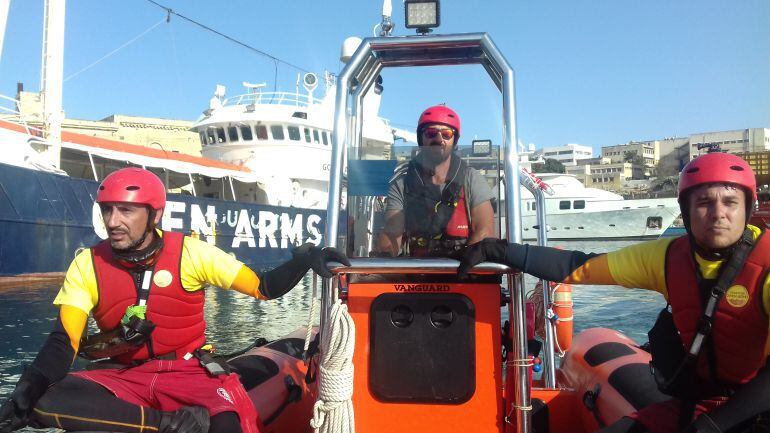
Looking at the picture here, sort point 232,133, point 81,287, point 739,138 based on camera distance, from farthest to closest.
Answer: point 739,138
point 232,133
point 81,287

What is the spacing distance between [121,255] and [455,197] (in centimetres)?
163

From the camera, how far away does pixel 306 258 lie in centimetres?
279

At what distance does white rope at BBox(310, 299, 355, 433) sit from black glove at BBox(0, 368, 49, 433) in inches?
43.0

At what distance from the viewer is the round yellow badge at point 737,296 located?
221cm

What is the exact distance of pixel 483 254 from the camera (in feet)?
8.64

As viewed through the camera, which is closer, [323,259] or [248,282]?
[323,259]

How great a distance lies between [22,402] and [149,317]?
669 millimetres

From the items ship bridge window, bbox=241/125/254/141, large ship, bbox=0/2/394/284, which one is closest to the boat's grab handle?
large ship, bbox=0/2/394/284

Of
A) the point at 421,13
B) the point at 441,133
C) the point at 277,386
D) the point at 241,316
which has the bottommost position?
the point at 241,316

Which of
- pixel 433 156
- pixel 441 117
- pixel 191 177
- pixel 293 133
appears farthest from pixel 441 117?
pixel 293 133

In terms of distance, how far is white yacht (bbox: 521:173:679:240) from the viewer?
34750 mm

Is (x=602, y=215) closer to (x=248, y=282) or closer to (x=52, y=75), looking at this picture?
(x=52, y=75)

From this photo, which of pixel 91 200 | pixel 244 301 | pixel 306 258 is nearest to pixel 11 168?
pixel 91 200

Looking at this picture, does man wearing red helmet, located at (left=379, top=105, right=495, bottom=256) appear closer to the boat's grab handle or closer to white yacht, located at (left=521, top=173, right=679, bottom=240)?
the boat's grab handle
